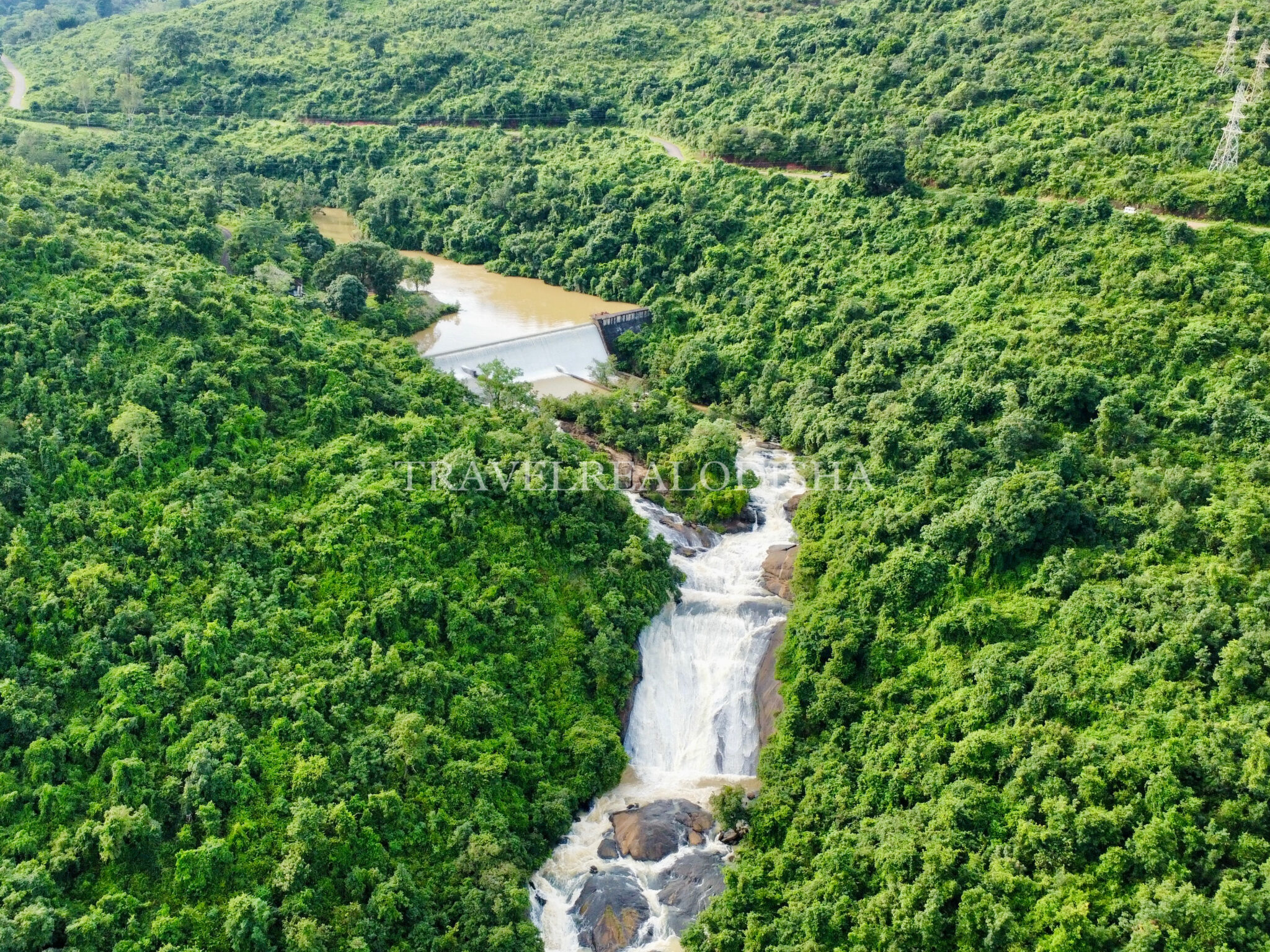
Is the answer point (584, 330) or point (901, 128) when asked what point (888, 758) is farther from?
point (901, 128)

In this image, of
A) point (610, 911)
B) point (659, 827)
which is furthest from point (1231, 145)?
point (610, 911)

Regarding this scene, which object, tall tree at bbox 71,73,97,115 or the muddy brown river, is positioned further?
tall tree at bbox 71,73,97,115

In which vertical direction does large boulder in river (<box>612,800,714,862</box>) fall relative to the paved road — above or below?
below

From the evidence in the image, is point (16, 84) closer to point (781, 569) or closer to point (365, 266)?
point (365, 266)

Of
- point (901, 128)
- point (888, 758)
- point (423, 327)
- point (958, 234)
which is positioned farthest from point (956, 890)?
point (901, 128)

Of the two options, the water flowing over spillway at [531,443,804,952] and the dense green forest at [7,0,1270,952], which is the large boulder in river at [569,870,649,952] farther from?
the dense green forest at [7,0,1270,952]

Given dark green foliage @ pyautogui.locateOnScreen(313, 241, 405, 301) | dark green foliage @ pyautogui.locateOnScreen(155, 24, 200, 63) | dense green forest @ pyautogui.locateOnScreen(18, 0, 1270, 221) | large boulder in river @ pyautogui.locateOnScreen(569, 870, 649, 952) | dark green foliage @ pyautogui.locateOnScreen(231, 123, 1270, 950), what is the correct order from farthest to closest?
1. dark green foliage @ pyautogui.locateOnScreen(155, 24, 200, 63)
2. dark green foliage @ pyautogui.locateOnScreen(313, 241, 405, 301)
3. dense green forest @ pyautogui.locateOnScreen(18, 0, 1270, 221)
4. large boulder in river @ pyautogui.locateOnScreen(569, 870, 649, 952)
5. dark green foliage @ pyautogui.locateOnScreen(231, 123, 1270, 950)

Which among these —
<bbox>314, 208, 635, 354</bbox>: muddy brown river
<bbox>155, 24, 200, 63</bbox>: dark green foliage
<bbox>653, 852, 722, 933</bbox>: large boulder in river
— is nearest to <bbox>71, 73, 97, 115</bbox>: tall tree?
<bbox>155, 24, 200, 63</bbox>: dark green foliage
